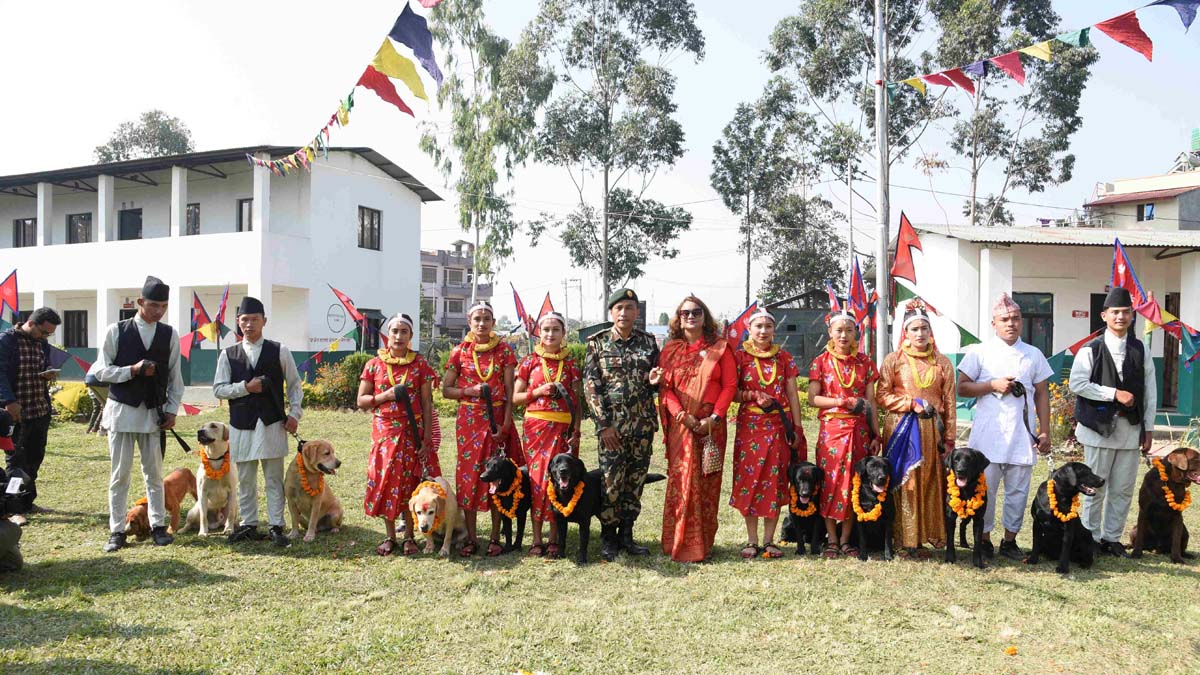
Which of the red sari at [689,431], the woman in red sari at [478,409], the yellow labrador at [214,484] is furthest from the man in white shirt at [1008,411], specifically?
the yellow labrador at [214,484]

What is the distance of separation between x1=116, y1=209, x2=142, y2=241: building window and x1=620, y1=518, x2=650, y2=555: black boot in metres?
22.4

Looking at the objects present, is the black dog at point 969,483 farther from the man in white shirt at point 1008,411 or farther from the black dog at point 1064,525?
the black dog at point 1064,525

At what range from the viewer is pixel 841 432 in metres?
5.46

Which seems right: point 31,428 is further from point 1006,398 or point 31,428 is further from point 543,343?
point 1006,398

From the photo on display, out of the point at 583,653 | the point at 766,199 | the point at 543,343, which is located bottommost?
the point at 583,653

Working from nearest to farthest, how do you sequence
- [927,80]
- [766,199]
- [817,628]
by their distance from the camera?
1. [817,628]
2. [927,80]
3. [766,199]

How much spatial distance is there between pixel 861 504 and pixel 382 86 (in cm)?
586

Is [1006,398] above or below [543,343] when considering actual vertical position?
below

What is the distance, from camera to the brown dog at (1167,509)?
5.52m

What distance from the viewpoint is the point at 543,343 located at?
18.2 ft

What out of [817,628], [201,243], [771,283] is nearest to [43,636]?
[817,628]

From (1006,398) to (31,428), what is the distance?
25.5ft

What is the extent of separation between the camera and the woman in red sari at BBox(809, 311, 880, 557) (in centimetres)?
543

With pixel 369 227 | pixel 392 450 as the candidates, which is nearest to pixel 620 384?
pixel 392 450
